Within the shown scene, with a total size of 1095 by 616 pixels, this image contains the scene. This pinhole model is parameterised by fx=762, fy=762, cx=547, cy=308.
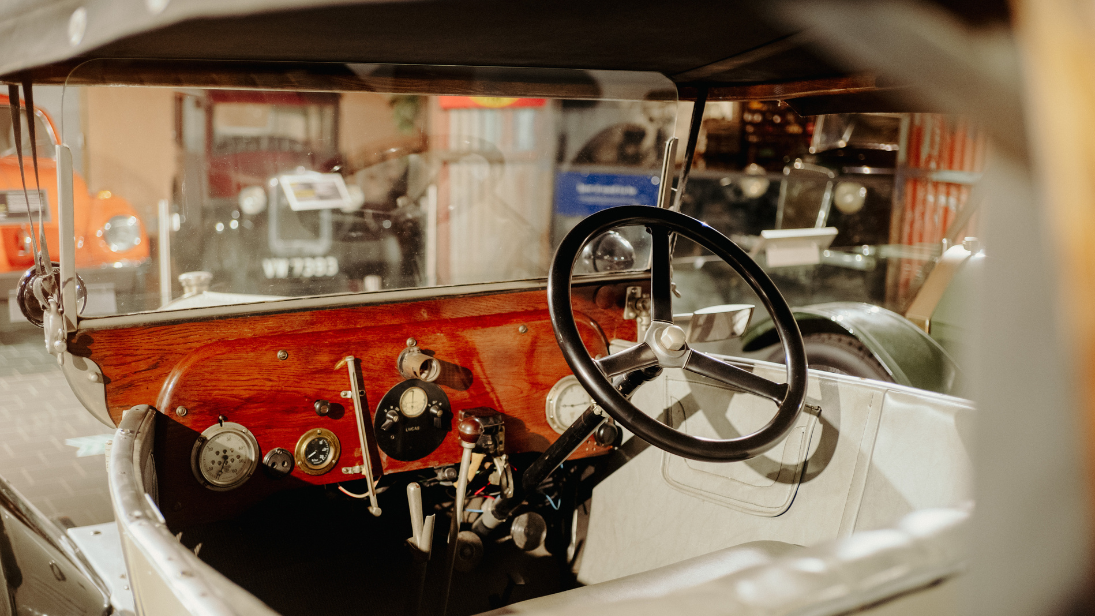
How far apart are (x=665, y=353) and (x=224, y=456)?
0.99 meters

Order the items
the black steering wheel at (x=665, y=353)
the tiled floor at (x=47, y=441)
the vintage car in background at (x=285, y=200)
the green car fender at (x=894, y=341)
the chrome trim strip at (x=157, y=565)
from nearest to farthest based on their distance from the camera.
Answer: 1. the chrome trim strip at (x=157, y=565)
2. the black steering wheel at (x=665, y=353)
3. the vintage car in background at (x=285, y=200)
4. the green car fender at (x=894, y=341)
5. the tiled floor at (x=47, y=441)

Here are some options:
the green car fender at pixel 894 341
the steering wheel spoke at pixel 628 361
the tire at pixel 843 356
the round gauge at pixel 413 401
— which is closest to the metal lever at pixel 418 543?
the round gauge at pixel 413 401

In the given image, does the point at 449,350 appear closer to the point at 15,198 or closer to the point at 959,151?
the point at 15,198

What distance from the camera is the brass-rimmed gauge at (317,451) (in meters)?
1.79

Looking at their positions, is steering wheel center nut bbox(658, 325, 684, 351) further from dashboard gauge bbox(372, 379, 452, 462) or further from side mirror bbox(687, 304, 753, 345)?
dashboard gauge bbox(372, 379, 452, 462)

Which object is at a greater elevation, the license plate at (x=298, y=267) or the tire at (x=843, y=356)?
the license plate at (x=298, y=267)

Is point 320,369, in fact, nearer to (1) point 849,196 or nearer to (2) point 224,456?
(2) point 224,456

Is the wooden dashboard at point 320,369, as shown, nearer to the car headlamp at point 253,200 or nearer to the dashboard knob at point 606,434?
the dashboard knob at point 606,434

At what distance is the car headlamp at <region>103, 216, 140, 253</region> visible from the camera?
1.58m

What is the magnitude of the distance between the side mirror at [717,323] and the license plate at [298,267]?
913 mm

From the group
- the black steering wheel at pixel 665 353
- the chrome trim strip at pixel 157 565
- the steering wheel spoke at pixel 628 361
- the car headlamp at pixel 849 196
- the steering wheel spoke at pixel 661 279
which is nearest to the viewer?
the chrome trim strip at pixel 157 565

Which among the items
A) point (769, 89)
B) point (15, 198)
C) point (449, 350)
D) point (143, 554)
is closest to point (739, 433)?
point (449, 350)

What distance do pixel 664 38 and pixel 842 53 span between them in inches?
15.2

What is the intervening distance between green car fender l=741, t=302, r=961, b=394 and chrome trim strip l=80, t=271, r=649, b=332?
127 cm
